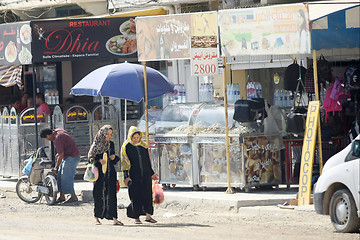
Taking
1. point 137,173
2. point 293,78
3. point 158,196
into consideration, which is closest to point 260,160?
point 293,78

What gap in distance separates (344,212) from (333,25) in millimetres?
3387

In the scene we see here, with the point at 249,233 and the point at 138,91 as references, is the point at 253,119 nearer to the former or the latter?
the point at 138,91

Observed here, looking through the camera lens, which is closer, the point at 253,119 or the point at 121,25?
the point at 253,119

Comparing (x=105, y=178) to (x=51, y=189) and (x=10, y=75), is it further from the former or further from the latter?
(x=10, y=75)

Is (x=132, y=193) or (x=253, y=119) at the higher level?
(x=253, y=119)

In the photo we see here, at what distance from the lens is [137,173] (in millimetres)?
13898

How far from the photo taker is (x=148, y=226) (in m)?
13.7

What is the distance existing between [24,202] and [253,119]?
5215 mm

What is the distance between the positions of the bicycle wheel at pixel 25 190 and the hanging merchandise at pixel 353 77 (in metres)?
6.26

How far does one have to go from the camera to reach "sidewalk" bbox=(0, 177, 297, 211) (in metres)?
15.0

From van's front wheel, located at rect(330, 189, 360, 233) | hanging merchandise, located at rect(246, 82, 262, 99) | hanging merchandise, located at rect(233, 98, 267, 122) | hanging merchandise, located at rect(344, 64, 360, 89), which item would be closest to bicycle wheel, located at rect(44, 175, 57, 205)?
hanging merchandise, located at rect(233, 98, 267, 122)

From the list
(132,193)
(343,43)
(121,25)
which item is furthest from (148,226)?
(121,25)

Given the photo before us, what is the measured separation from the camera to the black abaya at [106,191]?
46.0ft

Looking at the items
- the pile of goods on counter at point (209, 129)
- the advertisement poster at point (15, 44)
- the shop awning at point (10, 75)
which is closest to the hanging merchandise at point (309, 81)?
the pile of goods on counter at point (209, 129)
